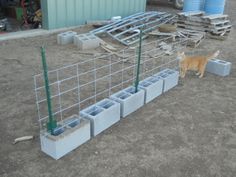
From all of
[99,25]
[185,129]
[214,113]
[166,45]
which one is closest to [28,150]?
[185,129]

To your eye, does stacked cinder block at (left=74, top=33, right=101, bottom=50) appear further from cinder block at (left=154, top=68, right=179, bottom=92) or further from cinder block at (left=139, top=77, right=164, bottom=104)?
cinder block at (left=139, top=77, right=164, bottom=104)

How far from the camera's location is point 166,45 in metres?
6.95

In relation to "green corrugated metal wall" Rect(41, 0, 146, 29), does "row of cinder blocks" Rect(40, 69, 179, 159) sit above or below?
below

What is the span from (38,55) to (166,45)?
304 cm

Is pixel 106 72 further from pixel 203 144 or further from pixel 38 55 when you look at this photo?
pixel 203 144

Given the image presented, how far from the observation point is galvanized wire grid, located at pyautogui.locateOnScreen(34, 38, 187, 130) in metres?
4.02

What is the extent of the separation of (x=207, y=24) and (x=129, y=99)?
17.4 ft

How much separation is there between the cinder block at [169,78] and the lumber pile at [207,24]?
382 cm

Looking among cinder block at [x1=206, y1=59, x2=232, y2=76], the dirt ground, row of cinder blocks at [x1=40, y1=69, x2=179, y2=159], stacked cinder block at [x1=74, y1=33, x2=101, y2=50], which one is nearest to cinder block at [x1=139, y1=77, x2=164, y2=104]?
row of cinder blocks at [x1=40, y1=69, x2=179, y2=159]

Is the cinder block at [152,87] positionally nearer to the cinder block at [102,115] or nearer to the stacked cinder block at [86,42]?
the cinder block at [102,115]

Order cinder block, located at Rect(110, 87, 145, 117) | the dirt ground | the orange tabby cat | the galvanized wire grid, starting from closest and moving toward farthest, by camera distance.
A: the dirt ground
cinder block, located at Rect(110, 87, 145, 117)
the galvanized wire grid
the orange tabby cat

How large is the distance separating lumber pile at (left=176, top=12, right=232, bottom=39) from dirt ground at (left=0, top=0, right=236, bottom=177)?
10.8 feet

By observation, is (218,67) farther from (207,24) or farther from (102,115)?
(207,24)

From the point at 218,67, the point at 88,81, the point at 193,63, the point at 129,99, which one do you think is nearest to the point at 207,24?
the point at 218,67
